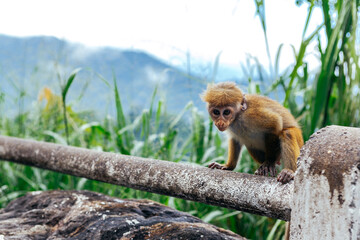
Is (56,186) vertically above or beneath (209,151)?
beneath

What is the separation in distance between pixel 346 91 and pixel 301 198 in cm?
135

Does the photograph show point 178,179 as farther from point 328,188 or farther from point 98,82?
point 98,82

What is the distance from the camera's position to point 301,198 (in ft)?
3.00

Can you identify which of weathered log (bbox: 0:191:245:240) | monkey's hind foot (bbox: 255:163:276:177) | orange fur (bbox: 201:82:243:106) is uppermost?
orange fur (bbox: 201:82:243:106)

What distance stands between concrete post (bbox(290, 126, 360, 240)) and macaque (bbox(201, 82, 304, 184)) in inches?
25.5

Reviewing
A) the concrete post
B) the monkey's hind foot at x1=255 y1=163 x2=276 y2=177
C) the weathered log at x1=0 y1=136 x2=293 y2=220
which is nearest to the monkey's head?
the monkey's hind foot at x1=255 y1=163 x2=276 y2=177

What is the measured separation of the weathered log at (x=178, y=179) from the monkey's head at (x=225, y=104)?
0.43 metres

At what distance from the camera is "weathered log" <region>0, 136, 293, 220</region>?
107 cm

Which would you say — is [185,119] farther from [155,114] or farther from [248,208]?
[248,208]

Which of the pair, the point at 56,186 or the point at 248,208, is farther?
the point at 56,186

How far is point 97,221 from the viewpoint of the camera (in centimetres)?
137

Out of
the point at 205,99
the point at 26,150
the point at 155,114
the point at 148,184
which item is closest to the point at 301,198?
the point at 148,184

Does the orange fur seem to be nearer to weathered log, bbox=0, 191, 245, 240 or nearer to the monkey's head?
the monkey's head

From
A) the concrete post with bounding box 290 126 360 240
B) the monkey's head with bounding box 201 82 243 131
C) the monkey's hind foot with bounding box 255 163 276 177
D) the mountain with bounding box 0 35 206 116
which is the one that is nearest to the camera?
the concrete post with bounding box 290 126 360 240
